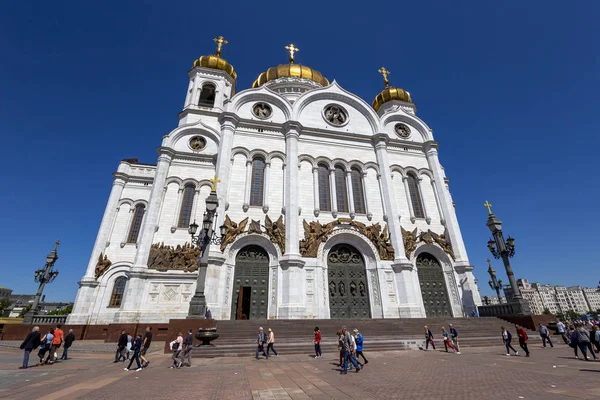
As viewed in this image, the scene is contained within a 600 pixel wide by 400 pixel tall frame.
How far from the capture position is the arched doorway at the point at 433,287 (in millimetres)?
18734

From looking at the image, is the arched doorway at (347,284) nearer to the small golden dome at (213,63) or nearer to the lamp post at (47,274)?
the lamp post at (47,274)

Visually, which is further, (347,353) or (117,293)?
(117,293)

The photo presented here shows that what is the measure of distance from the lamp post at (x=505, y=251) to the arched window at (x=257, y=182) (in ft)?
51.1

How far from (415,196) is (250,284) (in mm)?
14619

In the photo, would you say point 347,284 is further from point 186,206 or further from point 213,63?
point 213,63

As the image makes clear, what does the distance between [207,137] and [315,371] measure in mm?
21055

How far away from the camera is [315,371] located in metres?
7.59

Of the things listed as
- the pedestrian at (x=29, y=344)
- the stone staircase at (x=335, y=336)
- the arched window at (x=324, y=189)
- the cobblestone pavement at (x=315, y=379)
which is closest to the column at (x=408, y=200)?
the arched window at (x=324, y=189)

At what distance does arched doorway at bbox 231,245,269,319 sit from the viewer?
54.4 ft

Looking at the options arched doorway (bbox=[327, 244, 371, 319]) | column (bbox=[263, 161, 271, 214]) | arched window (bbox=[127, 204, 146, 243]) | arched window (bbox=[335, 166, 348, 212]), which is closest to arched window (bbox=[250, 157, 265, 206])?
column (bbox=[263, 161, 271, 214])

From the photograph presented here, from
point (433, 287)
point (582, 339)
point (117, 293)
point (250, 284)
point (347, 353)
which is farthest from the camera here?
point (117, 293)

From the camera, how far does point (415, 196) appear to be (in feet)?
73.4

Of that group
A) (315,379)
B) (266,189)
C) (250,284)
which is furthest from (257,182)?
(315,379)

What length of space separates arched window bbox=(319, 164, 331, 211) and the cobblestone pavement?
11.7 meters
